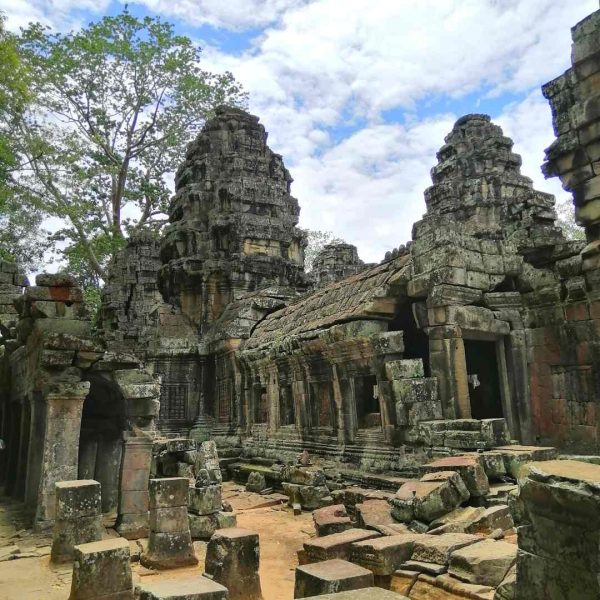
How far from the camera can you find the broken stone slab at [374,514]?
5.84 metres

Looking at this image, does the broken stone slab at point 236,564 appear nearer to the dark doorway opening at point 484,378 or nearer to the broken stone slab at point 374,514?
the broken stone slab at point 374,514

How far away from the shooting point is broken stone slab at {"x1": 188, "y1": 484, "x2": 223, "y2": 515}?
7230 millimetres

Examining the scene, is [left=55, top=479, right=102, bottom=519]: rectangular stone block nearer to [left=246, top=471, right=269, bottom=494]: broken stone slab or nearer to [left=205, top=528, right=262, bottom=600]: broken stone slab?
[left=205, top=528, right=262, bottom=600]: broken stone slab

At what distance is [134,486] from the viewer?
742cm

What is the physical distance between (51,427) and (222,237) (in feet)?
32.7

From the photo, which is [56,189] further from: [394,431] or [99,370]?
[394,431]

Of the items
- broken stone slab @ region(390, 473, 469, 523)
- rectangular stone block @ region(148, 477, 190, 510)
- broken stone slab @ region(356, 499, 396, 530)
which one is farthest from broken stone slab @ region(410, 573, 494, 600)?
rectangular stone block @ region(148, 477, 190, 510)

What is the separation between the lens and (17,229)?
87.7 ft

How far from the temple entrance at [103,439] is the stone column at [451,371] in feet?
16.7

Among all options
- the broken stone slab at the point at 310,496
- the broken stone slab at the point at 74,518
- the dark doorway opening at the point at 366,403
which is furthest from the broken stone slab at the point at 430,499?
the dark doorway opening at the point at 366,403

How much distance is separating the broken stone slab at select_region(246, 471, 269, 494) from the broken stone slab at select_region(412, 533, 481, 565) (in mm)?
6855

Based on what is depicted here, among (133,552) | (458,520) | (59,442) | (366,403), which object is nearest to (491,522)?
(458,520)

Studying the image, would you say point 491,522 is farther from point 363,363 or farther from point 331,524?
point 363,363

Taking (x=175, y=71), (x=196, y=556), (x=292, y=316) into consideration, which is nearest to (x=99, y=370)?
(x=196, y=556)
